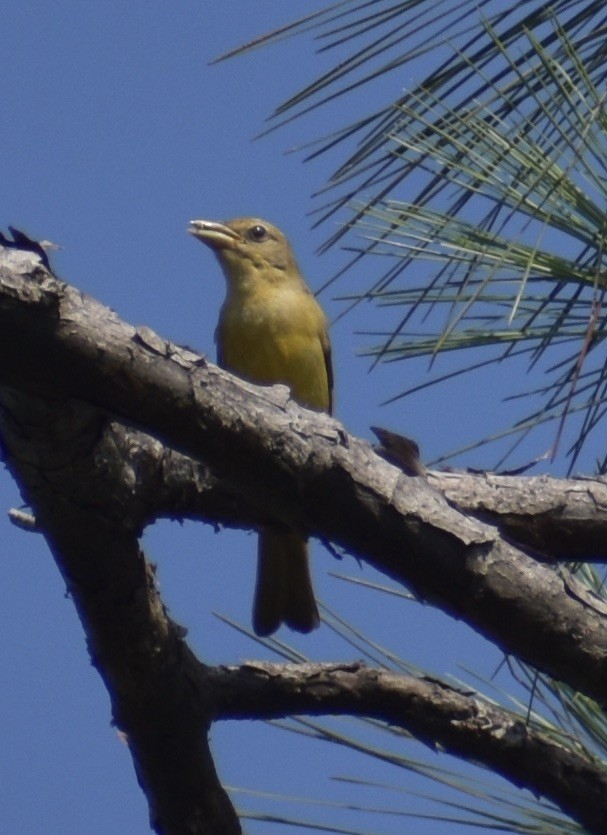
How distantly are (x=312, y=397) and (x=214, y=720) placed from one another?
2.21 m

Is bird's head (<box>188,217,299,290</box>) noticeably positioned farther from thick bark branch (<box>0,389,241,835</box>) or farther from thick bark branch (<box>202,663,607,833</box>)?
thick bark branch (<box>0,389,241,835</box>)

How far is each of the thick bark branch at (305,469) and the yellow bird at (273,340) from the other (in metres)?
1.83

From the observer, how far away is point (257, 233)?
18.4 feet

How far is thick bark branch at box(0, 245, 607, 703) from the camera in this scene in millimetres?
2088

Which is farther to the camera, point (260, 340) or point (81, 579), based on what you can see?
point (260, 340)

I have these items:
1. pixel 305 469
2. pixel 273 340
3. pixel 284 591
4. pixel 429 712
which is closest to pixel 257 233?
pixel 273 340

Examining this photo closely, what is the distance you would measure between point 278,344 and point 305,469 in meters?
2.70

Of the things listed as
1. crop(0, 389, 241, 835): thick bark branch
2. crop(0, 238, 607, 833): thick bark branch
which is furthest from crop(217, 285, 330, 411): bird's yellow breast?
crop(0, 389, 241, 835): thick bark branch

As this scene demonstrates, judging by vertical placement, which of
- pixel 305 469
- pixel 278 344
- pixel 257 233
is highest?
pixel 257 233

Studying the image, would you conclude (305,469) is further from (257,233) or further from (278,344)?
(257,233)

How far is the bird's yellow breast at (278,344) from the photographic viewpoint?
4.87 m

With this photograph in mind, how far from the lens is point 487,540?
7.77 ft

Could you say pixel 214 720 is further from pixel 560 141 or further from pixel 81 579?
pixel 560 141

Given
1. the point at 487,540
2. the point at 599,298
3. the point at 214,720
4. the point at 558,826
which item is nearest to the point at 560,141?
the point at 599,298
